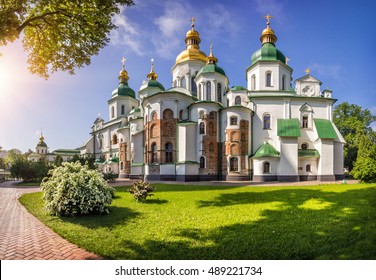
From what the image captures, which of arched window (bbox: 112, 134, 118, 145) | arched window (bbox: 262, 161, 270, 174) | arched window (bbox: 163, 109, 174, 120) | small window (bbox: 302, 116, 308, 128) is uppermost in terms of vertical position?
arched window (bbox: 163, 109, 174, 120)

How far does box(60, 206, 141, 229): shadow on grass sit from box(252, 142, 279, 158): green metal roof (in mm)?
17287

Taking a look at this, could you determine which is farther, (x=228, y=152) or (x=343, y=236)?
(x=228, y=152)

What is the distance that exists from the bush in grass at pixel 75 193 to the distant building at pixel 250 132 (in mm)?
14533

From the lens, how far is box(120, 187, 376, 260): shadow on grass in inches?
173

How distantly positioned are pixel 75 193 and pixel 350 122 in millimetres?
38047

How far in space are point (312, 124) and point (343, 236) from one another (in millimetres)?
22409

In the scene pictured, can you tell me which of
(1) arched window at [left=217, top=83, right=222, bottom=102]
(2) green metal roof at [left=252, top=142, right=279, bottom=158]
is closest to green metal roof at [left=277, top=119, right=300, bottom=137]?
(2) green metal roof at [left=252, top=142, right=279, bottom=158]

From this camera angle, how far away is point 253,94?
25.4 meters

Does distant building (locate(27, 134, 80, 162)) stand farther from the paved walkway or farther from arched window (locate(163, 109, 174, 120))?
the paved walkway

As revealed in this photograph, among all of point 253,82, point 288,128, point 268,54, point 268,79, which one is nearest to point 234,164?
point 288,128

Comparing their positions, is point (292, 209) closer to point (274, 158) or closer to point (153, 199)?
point (153, 199)

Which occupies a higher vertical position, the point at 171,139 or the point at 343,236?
the point at 171,139

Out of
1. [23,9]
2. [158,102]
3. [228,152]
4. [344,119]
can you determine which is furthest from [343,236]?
[344,119]

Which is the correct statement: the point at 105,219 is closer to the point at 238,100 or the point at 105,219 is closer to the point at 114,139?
the point at 238,100
